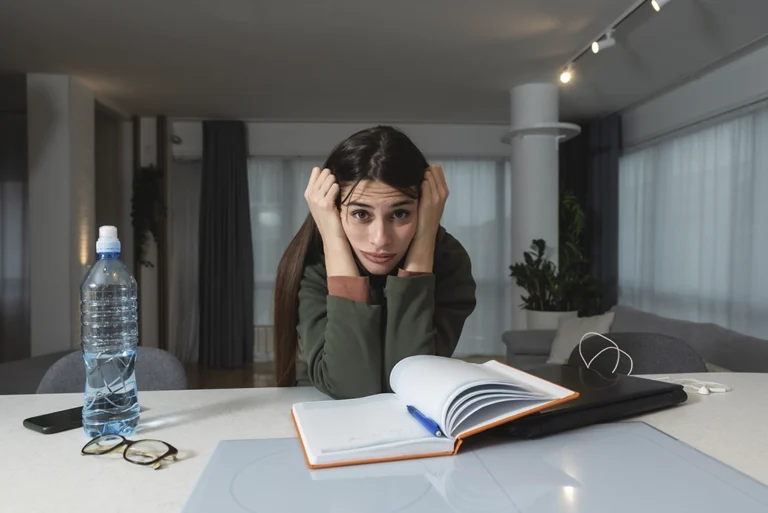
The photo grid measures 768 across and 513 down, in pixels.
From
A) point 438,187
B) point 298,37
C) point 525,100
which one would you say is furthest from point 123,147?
point 438,187

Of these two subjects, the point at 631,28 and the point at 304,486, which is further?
the point at 631,28

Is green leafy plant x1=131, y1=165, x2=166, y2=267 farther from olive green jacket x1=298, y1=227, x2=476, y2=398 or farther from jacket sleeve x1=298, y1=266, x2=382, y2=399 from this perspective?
jacket sleeve x1=298, y1=266, x2=382, y2=399

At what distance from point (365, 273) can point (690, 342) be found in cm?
272

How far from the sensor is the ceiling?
285 centimetres

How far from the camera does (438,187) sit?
41.1 inches

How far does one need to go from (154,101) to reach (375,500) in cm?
479

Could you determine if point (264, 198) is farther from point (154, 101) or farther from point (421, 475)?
point (421, 475)

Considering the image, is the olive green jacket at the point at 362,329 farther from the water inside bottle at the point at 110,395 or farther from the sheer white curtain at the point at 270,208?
the sheer white curtain at the point at 270,208

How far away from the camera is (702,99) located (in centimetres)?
373

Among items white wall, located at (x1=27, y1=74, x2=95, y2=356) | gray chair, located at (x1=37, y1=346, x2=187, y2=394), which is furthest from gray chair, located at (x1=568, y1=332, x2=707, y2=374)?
white wall, located at (x1=27, y1=74, x2=95, y2=356)

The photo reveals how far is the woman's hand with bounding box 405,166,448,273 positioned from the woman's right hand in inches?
5.1

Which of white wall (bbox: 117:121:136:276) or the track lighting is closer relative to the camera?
the track lighting

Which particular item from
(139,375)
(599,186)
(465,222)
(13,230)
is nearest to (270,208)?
(465,222)

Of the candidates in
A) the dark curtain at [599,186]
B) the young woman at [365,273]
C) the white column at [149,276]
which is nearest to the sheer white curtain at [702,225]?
the dark curtain at [599,186]
